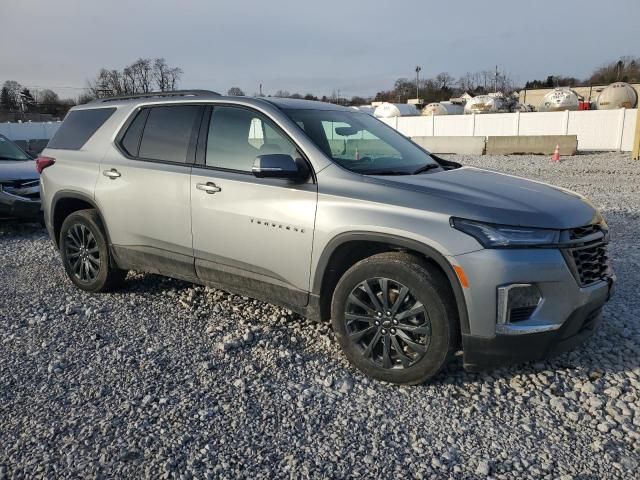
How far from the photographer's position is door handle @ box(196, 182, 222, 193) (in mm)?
3951

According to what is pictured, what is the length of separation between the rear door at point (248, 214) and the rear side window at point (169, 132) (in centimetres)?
20

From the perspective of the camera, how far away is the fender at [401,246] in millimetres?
3014

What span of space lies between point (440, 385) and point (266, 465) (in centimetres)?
132

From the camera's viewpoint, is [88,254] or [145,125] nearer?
[145,125]

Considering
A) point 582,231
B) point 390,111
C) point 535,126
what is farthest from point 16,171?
point 390,111

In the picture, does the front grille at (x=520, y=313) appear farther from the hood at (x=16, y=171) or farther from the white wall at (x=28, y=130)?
the white wall at (x=28, y=130)

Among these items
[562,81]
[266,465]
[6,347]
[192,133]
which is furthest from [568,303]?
[562,81]

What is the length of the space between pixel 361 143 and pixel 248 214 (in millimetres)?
1101

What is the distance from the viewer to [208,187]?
3.99m

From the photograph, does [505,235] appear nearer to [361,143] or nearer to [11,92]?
[361,143]

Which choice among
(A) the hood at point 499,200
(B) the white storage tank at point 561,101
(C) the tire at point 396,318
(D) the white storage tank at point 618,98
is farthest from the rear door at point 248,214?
(D) the white storage tank at point 618,98

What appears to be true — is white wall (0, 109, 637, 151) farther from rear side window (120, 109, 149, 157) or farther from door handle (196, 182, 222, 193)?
door handle (196, 182, 222, 193)

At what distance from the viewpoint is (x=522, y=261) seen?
289 cm

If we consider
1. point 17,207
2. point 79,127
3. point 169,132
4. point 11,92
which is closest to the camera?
point 169,132
